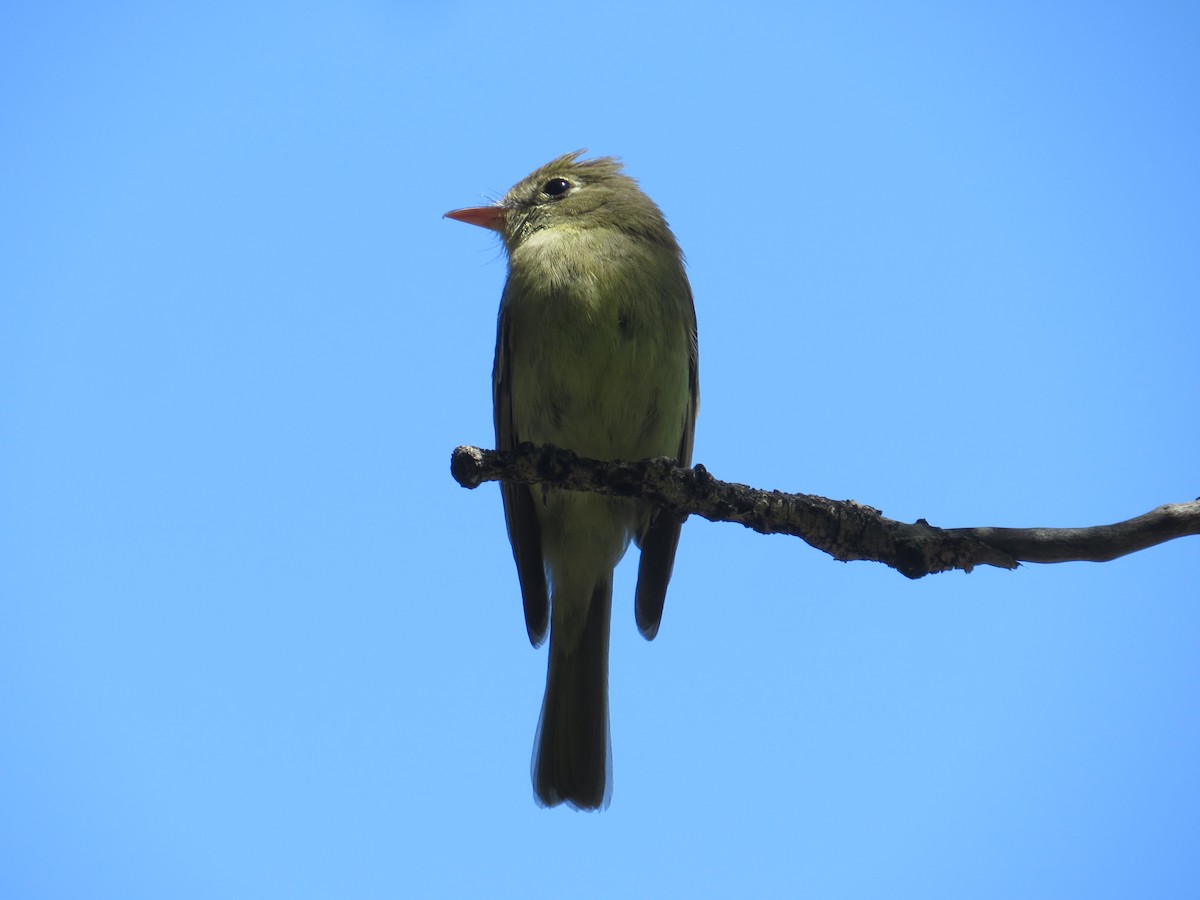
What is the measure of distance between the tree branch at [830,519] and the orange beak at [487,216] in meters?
2.75

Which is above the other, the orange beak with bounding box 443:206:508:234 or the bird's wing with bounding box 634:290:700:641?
the orange beak with bounding box 443:206:508:234

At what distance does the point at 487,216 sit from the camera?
6520mm

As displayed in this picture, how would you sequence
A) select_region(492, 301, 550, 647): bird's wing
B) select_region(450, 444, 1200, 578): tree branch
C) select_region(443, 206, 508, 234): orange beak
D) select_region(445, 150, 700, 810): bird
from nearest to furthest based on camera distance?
select_region(450, 444, 1200, 578): tree branch
select_region(445, 150, 700, 810): bird
select_region(492, 301, 550, 647): bird's wing
select_region(443, 206, 508, 234): orange beak

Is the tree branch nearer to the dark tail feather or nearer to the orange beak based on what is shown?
the dark tail feather

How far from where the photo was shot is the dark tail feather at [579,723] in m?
5.57

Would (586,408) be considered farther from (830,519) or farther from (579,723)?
(579,723)

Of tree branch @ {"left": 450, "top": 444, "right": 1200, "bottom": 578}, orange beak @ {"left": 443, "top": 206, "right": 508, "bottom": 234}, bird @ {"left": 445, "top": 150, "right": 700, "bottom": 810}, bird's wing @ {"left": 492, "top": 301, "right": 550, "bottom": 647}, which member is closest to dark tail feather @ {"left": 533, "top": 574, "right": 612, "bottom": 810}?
bird @ {"left": 445, "top": 150, "right": 700, "bottom": 810}

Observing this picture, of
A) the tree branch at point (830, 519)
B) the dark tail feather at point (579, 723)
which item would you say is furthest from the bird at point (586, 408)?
the tree branch at point (830, 519)

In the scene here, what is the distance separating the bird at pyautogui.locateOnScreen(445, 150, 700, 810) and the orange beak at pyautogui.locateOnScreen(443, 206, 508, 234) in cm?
18

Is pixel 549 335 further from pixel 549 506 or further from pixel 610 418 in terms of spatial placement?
pixel 549 506

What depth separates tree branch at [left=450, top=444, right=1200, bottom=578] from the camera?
3224 millimetres

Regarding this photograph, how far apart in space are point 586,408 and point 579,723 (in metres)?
1.84

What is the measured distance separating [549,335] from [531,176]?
6.70ft

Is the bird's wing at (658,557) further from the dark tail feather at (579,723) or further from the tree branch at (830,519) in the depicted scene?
the tree branch at (830,519)
